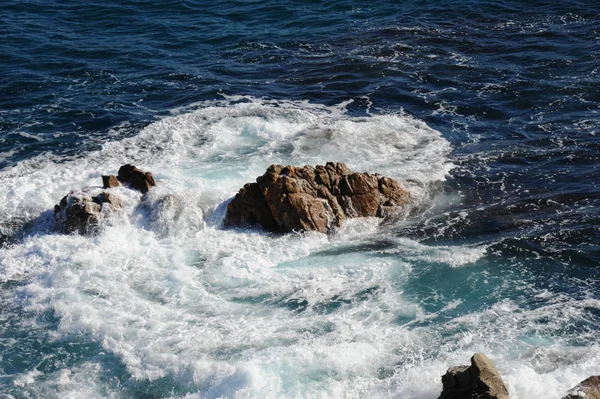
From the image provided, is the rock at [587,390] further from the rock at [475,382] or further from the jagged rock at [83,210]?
the jagged rock at [83,210]

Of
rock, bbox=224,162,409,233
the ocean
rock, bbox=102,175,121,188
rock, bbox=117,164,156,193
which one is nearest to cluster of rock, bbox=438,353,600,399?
the ocean

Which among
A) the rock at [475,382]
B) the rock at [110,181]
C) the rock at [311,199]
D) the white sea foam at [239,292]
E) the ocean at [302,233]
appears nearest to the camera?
the rock at [475,382]

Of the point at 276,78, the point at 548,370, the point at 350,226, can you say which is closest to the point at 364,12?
the point at 276,78

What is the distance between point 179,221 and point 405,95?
42.5 feet

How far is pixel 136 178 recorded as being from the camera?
2214cm

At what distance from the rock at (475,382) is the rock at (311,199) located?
812 centimetres

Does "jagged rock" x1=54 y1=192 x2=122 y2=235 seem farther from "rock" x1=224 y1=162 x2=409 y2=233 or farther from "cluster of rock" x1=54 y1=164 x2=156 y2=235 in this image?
"rock" x1=224 y1=162 x2=409 y2=233

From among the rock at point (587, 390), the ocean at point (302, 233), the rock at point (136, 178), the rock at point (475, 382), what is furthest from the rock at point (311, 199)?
the rock at point (587, 390)

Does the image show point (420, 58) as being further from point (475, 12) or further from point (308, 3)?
point (308, 3)

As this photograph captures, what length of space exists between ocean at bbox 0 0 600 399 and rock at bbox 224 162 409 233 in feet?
1.37

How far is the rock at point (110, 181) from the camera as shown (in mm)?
21766

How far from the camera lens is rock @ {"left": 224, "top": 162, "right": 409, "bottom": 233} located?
67.4 ft

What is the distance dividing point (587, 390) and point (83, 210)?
1415 cm

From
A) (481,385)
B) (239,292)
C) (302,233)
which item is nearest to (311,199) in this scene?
(302,233)
